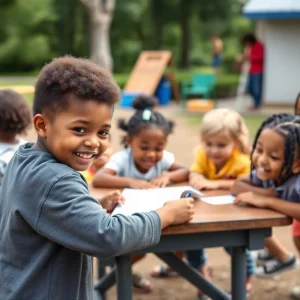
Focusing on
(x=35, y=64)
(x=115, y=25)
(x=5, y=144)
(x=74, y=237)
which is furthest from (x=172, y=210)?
(x=115, y=25)

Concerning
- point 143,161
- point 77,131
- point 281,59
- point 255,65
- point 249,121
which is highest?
point 77,131

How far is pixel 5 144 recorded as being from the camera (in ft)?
9.59

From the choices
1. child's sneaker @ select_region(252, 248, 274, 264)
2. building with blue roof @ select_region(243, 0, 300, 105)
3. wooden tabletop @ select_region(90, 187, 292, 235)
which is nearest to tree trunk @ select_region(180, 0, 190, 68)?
building with blue roof @ select_region(243, 0, 300, 105)

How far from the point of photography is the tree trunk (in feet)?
95.1

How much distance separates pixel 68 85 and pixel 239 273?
4.06 feet

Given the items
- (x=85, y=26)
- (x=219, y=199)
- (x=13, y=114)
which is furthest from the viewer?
(x=85, y=26)

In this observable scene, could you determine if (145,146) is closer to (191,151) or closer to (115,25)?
(191,151)

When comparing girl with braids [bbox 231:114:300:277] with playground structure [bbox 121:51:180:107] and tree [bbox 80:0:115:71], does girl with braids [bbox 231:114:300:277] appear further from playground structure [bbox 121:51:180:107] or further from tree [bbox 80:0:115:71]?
tree [bbox 80:0:115:71]

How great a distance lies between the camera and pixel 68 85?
1679 mm

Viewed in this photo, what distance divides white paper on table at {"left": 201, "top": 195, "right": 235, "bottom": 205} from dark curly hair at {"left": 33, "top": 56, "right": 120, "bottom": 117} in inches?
35.4

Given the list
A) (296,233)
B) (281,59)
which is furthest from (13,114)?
(281,59)

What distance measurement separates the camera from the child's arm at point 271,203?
2.26m

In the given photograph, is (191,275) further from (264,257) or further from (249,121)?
(249,121)

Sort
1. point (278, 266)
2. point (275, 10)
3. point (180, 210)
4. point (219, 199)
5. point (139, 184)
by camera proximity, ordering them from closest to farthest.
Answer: point (180, 210)
point (219, 199)
point (139, 184)
point (278, 266)
point (275, 10)
